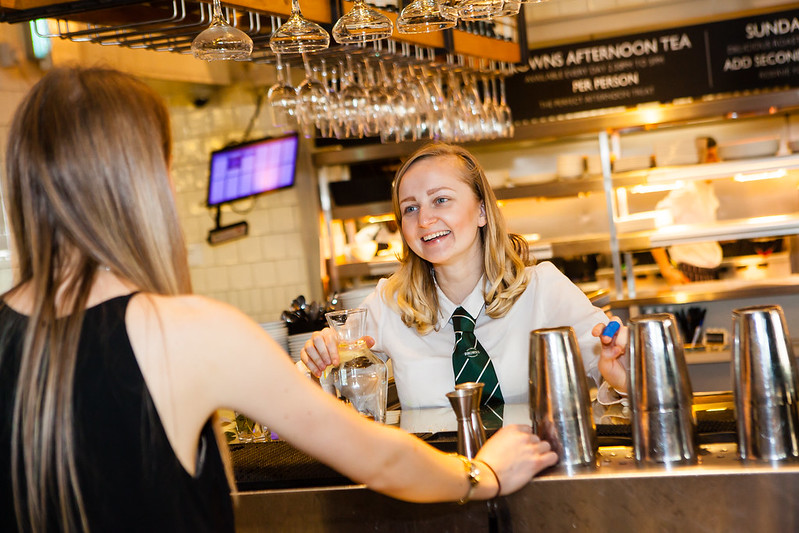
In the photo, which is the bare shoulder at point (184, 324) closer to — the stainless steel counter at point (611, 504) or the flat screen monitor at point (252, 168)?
the stainless steel counter at point (611, 504)

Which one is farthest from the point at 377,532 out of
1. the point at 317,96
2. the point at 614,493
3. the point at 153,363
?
the point at 317,96

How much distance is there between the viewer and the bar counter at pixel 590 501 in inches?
57.6

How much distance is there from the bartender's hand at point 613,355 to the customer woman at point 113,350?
0.76 metres


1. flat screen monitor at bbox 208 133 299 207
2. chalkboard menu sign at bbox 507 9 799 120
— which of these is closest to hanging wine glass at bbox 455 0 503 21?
chalkboard menu sign at bbox 507 9 799 120

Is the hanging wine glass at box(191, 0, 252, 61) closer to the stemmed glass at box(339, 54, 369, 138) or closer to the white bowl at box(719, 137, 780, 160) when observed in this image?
the stemmed glass at box(339, 54, 369, 138)

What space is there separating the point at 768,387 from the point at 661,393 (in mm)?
172

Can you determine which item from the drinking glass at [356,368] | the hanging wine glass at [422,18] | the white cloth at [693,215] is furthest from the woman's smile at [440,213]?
the white cloth at [693,215]

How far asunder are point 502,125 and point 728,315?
182 centimetres

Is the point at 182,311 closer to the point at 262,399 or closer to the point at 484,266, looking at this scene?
the point at 262,399

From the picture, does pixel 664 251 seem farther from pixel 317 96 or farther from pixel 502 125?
pixel 317 96

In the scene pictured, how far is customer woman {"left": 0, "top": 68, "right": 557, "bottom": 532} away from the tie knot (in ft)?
4.09

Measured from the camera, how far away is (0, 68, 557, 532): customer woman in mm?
1130

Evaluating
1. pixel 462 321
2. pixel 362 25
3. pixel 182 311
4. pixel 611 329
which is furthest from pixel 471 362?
pixel 182 311

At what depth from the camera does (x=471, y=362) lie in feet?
8.02
